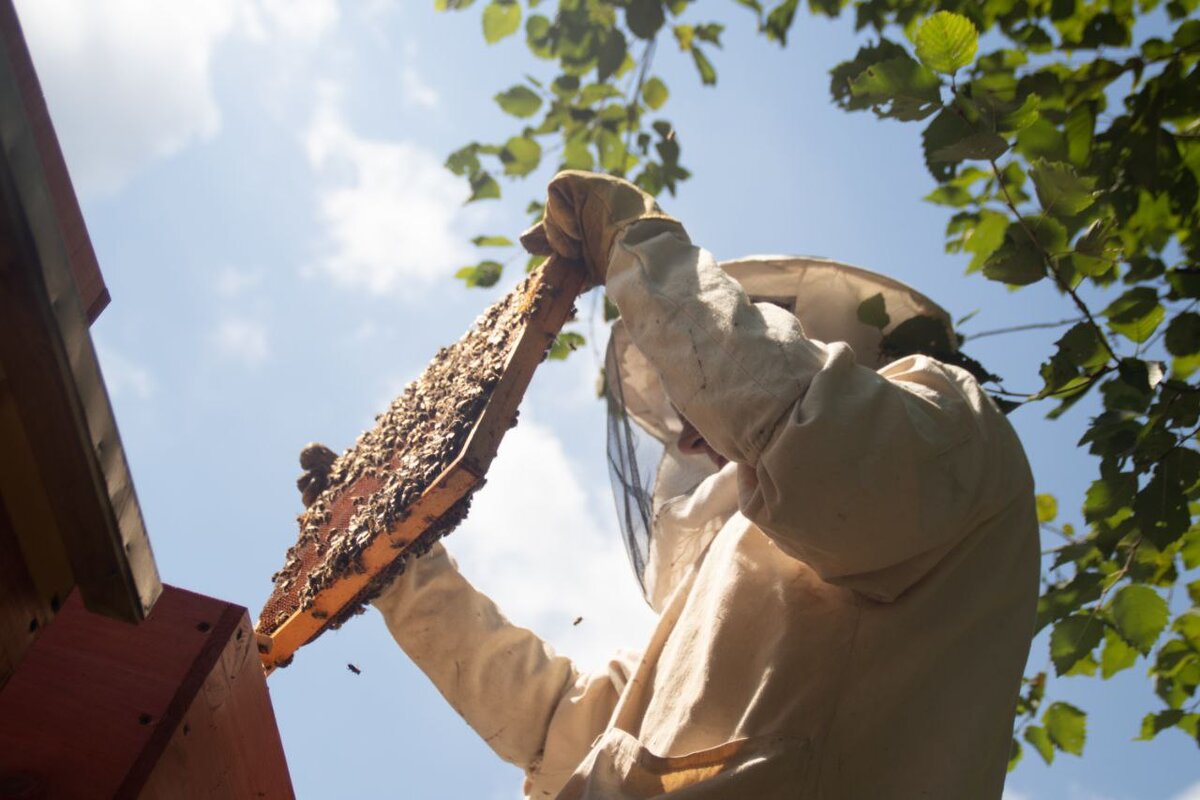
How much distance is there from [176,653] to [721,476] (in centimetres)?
129

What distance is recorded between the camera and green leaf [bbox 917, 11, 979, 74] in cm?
209

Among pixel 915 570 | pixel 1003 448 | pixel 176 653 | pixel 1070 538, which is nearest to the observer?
pixel 176 653

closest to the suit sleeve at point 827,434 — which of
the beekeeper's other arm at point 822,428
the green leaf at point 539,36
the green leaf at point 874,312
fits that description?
the beekeeper's other arm at point 822,428

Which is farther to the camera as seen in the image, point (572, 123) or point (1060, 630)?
point (572, 123)

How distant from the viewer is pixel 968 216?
146 inches

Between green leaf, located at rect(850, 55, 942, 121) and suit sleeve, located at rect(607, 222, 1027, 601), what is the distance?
54 cm

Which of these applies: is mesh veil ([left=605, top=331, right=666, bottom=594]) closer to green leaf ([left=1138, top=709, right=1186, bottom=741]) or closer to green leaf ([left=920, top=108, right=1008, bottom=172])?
green leaf ([left=920, top=108, right=1008, bottom=172])

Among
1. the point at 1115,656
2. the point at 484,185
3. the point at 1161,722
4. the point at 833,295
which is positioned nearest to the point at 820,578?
the point at 833,295

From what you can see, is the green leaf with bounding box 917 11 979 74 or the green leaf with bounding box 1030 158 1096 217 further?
the green leaf with bounding box 1030 158 1096 217

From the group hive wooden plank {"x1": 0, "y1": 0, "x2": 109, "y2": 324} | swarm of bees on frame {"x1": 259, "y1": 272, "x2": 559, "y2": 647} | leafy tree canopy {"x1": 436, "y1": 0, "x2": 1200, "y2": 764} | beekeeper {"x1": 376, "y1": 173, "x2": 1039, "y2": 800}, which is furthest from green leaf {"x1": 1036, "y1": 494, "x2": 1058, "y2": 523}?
hive wooden plank {"x1": 0, "y1": 0, "x2": 109, "y2": 324}

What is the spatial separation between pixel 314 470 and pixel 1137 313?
2170mm

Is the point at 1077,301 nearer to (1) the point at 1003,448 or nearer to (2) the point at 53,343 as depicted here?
(1) the point at 1003,448

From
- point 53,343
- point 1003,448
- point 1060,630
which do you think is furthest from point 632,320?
point 1060,630

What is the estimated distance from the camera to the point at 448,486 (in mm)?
2047
